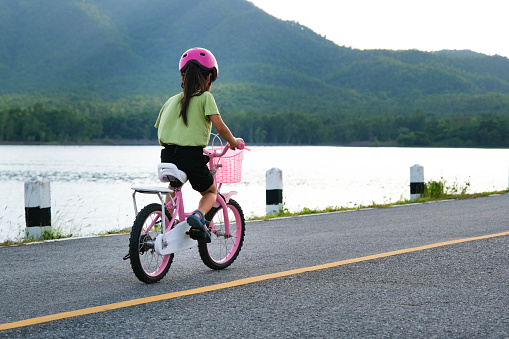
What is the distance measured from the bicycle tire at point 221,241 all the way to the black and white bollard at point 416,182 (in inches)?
401

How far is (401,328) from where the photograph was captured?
410 cm

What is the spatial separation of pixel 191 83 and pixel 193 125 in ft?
1.25

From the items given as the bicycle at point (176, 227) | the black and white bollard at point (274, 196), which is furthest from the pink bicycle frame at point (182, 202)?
the black and white bollard at point (274, 196)

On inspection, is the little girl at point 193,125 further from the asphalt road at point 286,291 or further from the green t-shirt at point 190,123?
the asphalt road at point 286,291

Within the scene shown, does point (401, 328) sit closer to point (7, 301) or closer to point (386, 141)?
point (7, 301)

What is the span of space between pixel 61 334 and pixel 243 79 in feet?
592

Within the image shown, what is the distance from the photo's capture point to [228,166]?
20.4 feet

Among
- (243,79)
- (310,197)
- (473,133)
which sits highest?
(243,79)

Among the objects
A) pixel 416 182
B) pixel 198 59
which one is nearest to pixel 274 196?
pixel 416 182

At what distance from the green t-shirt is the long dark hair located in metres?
Result: 0.05

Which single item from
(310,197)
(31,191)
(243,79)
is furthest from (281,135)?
(31,191)

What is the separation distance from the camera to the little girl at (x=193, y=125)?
18.8 ft

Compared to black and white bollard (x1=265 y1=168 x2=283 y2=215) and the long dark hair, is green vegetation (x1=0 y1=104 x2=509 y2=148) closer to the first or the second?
black and white bollard (x1=265 y1=168 x2=283 y2=215)

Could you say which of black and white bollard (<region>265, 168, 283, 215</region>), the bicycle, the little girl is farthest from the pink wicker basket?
black and white bollard (<region>265, 168, 283, 215</region>)
